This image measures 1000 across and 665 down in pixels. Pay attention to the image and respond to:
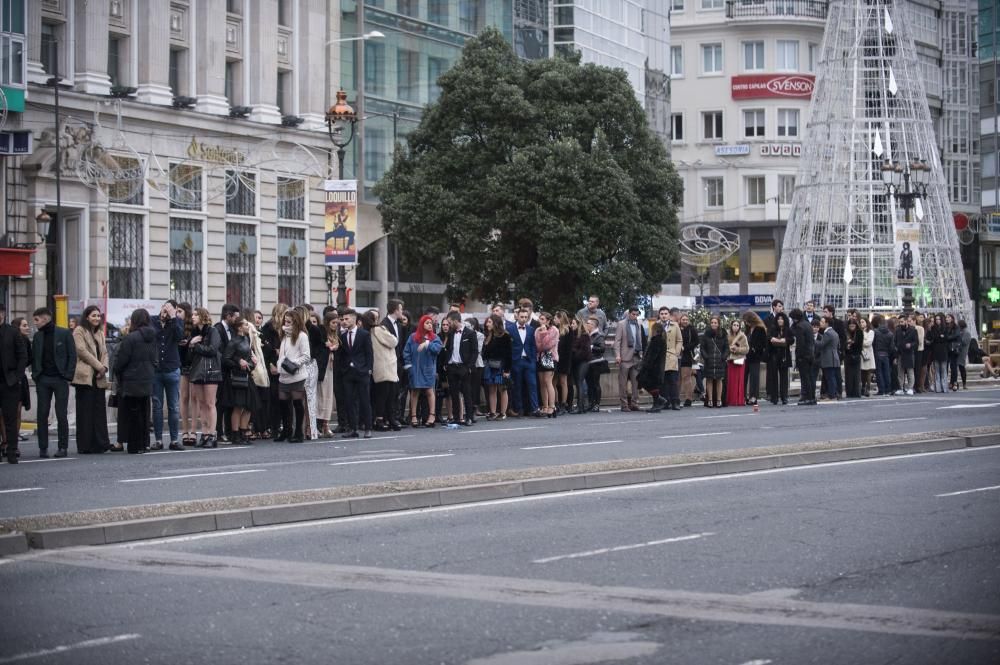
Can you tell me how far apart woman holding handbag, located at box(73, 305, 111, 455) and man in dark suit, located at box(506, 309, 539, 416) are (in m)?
9.03

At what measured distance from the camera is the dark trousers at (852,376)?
36.6 m

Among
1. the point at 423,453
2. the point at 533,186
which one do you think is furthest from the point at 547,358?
the point at 533,186

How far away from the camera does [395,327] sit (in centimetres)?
2600

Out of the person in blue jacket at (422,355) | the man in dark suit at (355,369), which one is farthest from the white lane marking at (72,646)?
the person in blue jacket at (422,355)

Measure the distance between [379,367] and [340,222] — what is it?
296 inches

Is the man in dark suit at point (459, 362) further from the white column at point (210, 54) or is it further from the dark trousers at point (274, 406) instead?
the white column at point (210, 54)

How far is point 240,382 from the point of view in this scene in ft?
74.3

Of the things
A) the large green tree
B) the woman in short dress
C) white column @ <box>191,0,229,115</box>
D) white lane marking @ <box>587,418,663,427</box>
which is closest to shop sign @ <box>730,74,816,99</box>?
the large green tree

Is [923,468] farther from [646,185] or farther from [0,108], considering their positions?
[646,185]

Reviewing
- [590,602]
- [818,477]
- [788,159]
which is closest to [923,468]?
[818,477]

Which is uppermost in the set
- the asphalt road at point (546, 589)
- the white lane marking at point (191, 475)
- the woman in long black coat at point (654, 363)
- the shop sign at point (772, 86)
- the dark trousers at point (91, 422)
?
the shop sign at point (772, 86)

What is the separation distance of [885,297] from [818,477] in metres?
37.7

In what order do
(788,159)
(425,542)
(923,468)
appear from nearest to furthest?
(425,542) → (923,468) → (788,159)

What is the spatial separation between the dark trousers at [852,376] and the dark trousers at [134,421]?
19.4 meters
